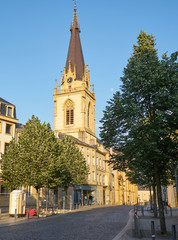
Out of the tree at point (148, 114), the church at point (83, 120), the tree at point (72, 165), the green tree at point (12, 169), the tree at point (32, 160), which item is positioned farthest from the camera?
the church at point (83, 120)

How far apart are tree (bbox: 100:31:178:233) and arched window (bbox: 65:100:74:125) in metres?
56.3

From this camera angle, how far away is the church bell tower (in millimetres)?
70000

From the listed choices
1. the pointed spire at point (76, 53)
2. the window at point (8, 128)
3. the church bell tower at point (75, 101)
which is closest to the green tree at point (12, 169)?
the window at point (8, 128)

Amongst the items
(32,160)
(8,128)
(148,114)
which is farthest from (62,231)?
(8,128)

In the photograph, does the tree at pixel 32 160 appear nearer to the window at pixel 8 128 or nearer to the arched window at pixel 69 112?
the window at pixel 8 128

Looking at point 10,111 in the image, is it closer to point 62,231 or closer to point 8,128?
point 8,128

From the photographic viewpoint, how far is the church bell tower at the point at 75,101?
7000 cm

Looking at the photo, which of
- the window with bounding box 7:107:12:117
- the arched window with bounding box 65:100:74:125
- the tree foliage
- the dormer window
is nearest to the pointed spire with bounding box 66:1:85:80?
the arched window with bounding box 65:100:74:125

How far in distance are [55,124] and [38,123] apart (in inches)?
1746

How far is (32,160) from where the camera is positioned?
88.5 ft

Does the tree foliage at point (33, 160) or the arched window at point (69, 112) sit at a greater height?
the arched window at point (69, 112)

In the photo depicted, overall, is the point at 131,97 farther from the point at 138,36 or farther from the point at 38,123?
the point at 38,123

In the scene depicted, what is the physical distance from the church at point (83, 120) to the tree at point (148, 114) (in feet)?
140

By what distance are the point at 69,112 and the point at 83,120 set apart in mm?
5257
